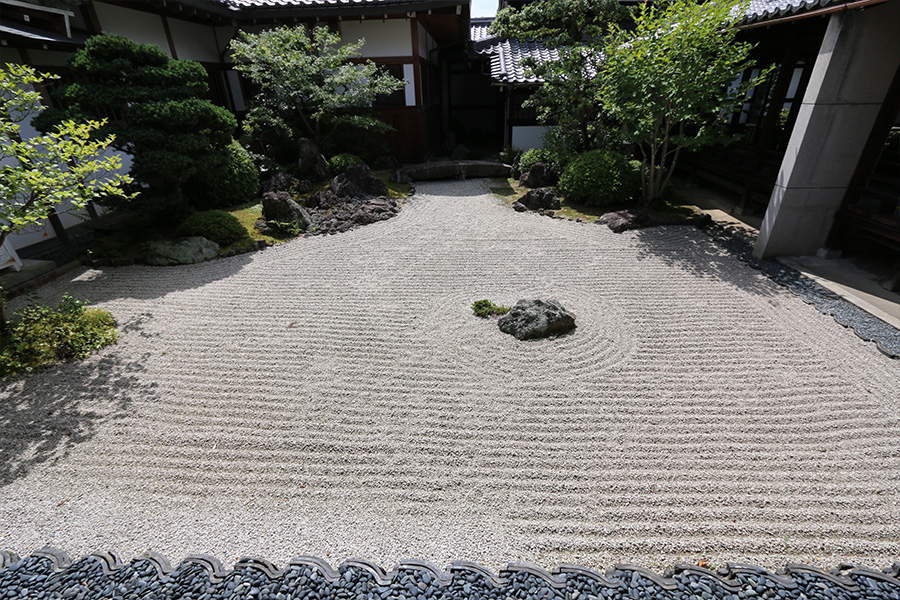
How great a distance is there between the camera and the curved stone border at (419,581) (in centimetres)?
283

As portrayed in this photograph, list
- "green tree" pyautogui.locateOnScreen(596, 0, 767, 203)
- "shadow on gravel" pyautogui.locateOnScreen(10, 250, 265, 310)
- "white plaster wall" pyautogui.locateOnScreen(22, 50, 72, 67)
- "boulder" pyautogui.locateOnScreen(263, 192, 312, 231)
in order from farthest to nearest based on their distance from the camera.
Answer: "boulder" pyautogui.locateOnScreen(263, 192, 312, 231)
"white plaster wall" pyautogui.locateOnScreen(22, 50, 72, 67)
"green tree" pyautogui.locateOnScreen(596, 0, 767, 203)
"shadow on gravel" pyautogui.locateOnScreen(10, 250, 265, 310)

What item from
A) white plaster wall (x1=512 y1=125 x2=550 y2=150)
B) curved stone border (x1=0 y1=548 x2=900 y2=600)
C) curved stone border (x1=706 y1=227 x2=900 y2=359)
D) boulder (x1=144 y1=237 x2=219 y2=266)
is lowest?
curved stone border (x1=0 y1=548 x2=900 y2=600)

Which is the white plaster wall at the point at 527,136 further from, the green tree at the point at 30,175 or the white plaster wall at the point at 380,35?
the green tree at the point at 30,175

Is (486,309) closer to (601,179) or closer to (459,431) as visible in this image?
(459,431)

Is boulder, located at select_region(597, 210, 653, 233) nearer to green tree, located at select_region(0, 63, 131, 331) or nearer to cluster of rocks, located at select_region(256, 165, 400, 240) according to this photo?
cluster of rocks, located at select_region(256, 165, 400, 240)

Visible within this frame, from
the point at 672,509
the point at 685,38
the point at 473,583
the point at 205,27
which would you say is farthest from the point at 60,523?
the point at 205,27

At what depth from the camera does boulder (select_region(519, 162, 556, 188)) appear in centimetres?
1256

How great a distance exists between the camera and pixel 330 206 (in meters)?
11.0

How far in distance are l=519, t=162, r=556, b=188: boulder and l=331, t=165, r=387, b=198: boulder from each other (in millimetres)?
4416

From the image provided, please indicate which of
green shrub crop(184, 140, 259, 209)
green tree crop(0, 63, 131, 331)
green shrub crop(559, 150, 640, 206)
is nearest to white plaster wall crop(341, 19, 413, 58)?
green shrub crop(184, 140, 259, 209)

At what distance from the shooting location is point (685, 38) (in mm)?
8227

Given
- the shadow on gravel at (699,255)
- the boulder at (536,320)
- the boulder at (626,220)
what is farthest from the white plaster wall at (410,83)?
the boulder at (536,320)

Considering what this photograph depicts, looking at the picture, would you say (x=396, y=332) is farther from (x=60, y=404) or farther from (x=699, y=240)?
(x=699, y=240)

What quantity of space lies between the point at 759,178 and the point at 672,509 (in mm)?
9572
